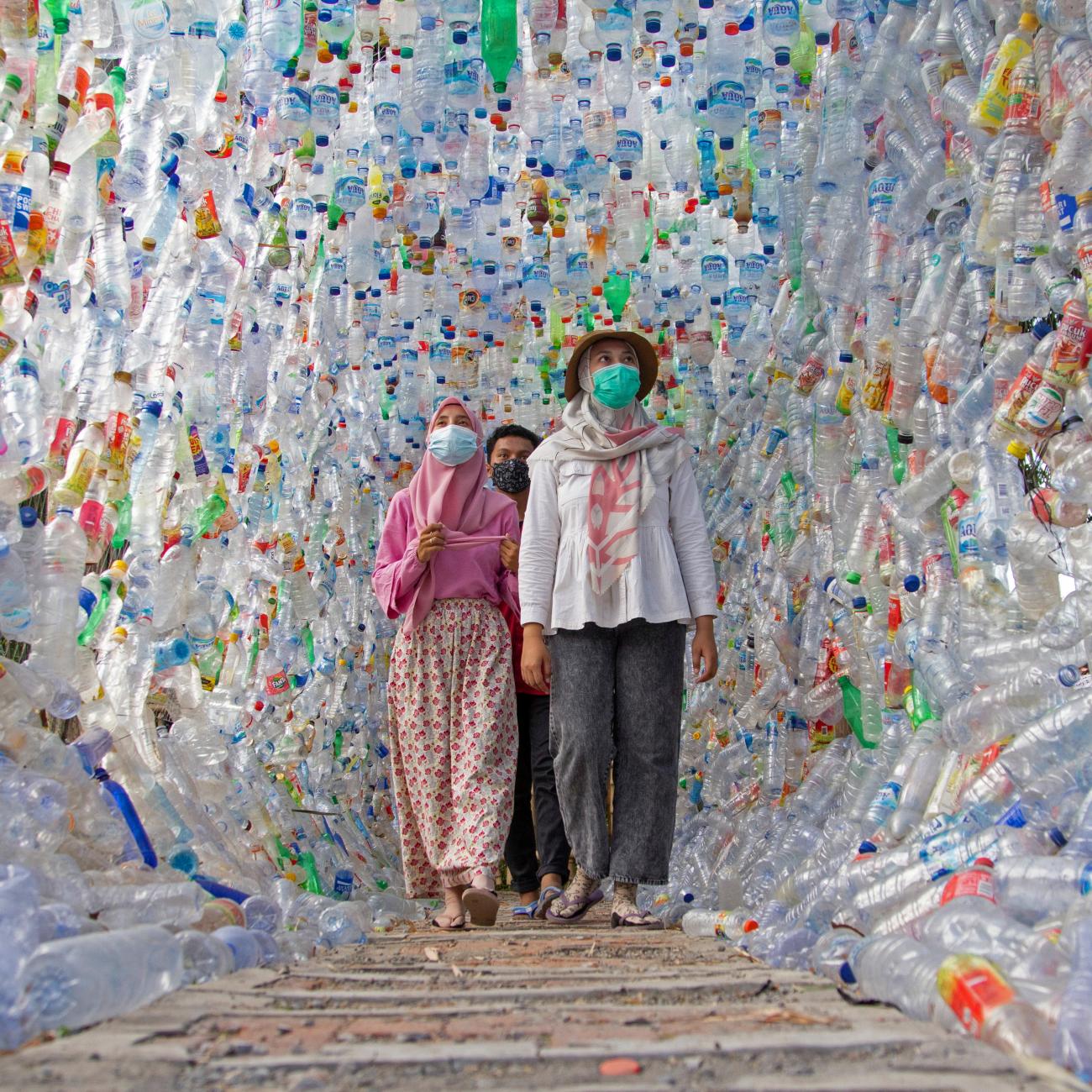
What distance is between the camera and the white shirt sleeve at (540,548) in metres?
3.67

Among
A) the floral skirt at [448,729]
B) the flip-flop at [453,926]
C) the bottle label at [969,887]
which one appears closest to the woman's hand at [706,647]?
the floral skirt at [448,729]

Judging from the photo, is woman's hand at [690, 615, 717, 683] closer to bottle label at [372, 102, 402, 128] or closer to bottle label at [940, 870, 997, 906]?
bottle label at [940, 870, 997, 906]

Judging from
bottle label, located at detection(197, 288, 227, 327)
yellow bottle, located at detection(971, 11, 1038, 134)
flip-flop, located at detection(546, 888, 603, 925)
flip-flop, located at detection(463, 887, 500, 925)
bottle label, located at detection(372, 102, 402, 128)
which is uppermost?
bottle label, located at detection(372, 102, 402, 128)

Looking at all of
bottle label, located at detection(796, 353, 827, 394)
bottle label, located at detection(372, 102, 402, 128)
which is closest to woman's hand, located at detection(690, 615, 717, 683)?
bottle label, located at detection(796, 353, 827, 394)

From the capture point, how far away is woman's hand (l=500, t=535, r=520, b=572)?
13.5ft

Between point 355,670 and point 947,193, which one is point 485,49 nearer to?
point 947,193

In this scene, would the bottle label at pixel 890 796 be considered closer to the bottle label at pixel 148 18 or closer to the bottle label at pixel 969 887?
the bottle label at pixel 969 887

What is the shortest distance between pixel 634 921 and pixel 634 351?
65.7 inches

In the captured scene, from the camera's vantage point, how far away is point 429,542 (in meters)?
3.96

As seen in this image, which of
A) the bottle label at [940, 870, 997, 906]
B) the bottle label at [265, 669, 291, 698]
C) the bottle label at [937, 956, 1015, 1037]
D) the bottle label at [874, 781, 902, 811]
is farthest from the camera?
the bottle label at [265, 669, 291, 698]

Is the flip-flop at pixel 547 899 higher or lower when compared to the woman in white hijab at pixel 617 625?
lower

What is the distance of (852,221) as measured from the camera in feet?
12.6

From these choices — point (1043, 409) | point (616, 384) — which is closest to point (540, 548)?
point (616, 384)

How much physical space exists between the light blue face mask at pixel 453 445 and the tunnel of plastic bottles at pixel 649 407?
0.78 m
